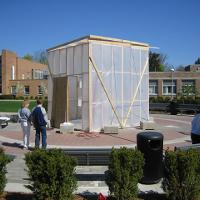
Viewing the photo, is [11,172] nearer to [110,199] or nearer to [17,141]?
[110,199]

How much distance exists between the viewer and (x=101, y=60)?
20703mm

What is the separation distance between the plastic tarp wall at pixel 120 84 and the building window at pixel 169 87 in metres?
36.1

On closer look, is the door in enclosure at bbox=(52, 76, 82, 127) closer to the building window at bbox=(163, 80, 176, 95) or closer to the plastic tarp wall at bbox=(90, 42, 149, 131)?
the plastic tarp wall at bbox=(90, 42, 149, 131)

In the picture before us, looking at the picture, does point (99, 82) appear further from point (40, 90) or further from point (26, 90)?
point (26, 90)

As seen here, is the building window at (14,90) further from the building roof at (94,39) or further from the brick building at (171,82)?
the building roof at (94,39)

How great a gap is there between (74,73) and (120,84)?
247 cm

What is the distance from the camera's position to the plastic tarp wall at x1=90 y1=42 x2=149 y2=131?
2050cm

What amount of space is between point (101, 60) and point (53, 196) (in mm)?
14204

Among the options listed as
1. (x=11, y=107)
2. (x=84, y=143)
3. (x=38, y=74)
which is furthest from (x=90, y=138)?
(x=38, y=74)

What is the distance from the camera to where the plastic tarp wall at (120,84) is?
20500 millimetres

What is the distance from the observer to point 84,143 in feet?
52.4

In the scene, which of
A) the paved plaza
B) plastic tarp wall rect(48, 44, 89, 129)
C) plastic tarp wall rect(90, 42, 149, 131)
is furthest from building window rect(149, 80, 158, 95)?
the paved plaza

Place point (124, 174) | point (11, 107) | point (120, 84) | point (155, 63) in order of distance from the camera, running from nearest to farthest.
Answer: point (124, 174), point (120, 84), point (11, 107), point (155, 63)

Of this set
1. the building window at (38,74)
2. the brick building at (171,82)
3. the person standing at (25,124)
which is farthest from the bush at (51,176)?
the building window at (38,74)
